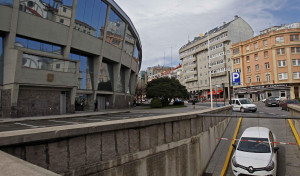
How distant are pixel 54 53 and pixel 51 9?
496cm

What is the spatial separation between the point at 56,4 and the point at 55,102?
1138 cm

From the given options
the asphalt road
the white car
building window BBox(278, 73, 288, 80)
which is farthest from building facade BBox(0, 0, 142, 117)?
building window BBox(278, 73, 288, 80)

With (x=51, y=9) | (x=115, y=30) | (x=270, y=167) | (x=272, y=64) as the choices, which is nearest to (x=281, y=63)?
(x=272, y=64)

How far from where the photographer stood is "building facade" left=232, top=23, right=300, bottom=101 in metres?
46.0

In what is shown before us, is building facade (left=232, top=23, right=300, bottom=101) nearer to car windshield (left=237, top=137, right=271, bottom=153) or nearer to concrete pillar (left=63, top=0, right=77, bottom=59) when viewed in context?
car windshield (left=237, top=137, right=271, bottom=153)

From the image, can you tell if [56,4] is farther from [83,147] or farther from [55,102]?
A: [83,147]

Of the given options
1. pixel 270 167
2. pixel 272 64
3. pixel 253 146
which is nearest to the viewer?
pixel 270 167

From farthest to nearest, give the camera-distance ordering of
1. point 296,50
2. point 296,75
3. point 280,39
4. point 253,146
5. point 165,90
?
point 280,39 < point 296,50 < point 296,75 < point 165,90 < point 253,146

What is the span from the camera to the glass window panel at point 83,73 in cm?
2763

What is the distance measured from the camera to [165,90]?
1609 inches

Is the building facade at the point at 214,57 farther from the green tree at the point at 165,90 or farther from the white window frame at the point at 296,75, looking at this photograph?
the green tree at the point at 165,90

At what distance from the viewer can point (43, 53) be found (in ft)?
73.0

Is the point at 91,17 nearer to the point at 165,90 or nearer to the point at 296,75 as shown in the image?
the point at 165,90

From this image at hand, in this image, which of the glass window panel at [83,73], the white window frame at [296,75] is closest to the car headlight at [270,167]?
the glass window panel at [83,73]
